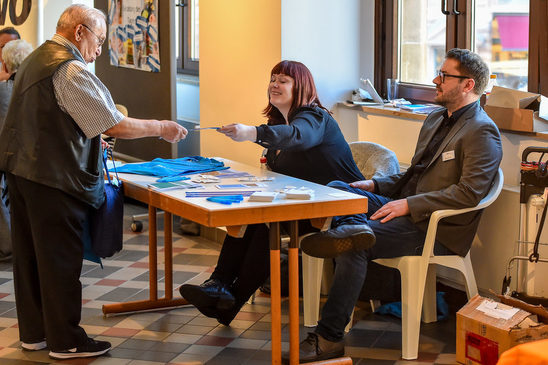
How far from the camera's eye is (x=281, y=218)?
3236 millimetres

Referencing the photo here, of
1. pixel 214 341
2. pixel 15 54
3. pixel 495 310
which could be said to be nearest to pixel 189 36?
pixel 15 54

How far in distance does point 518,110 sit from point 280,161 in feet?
3.83

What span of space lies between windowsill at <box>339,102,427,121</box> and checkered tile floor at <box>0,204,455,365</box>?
1093 mm

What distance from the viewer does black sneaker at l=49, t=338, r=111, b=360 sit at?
3723 millimetres

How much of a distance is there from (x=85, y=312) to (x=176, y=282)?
2.21ft

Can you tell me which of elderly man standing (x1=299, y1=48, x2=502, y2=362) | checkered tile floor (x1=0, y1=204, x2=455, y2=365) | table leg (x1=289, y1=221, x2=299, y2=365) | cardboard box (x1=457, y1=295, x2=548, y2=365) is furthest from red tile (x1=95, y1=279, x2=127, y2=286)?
cardboard box (x1=457, y1=295, x2=548, y2=365)

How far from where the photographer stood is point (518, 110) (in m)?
4.11

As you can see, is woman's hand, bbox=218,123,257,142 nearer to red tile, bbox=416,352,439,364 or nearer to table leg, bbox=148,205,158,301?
table leg, bbox=148,205,158,301

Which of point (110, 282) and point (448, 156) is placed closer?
point (448, 156)

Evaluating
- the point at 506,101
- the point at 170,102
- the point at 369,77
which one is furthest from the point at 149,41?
the point at 506,101

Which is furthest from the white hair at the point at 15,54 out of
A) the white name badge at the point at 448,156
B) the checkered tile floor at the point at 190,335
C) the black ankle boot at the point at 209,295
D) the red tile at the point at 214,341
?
the white name badge at the point at 448,156

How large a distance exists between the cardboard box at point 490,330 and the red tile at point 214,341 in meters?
1.06

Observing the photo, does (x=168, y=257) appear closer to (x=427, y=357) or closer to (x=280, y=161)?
(x=280, y=161)

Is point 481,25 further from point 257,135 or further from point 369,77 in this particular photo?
point 257,135
